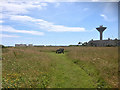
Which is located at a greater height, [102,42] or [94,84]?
[102,42]

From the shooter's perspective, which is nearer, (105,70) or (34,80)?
(34,80)

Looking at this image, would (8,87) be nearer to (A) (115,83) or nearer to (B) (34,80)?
(B) (34,80)

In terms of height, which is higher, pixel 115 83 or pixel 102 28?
pixel 102 28

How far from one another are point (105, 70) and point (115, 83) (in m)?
2.18

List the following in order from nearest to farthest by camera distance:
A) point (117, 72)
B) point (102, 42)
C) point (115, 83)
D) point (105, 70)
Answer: point (115, 83)
point (117, 72)
point (105, 70)
point (102, 42)

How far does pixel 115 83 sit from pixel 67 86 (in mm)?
2845

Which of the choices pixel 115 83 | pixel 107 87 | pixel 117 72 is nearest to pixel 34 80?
pixel 107 87

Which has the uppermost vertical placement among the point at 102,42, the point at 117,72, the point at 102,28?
the point at 102,28

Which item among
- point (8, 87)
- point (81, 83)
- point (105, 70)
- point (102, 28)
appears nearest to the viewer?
point (8, 87)

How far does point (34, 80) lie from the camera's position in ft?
23.8

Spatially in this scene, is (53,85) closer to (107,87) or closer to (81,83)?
(81,83)

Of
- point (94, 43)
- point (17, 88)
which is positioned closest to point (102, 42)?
point (94, 43)

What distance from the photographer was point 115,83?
6617 millimetres

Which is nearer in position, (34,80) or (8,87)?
(8,87)
